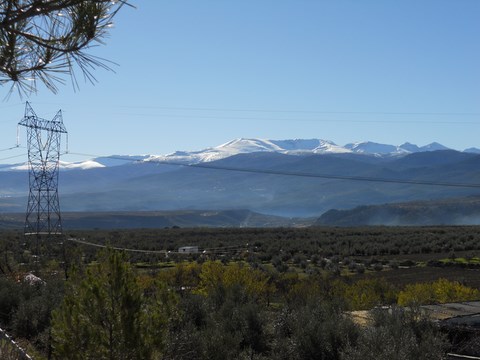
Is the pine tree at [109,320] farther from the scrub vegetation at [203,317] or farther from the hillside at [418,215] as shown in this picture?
the hillside at [418,215]

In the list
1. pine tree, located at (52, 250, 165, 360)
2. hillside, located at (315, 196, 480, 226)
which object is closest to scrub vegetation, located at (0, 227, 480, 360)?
pine tree, located at (52, 250, 165, 360)

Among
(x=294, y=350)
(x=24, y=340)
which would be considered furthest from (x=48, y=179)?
(x=294, y=350)

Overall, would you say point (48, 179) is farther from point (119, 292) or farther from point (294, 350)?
point (119, 292)

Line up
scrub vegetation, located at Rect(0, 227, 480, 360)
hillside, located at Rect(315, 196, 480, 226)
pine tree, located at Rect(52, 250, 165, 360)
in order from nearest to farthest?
pine tree, located at Rect(52, 250, 165, 360) < scrub vegetation, located at Rect(0, 227, 480, 360) < hillside, located at Rect(315, 196, 480, 226)

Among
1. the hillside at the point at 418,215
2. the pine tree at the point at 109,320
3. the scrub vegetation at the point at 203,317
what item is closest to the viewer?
the pine tree at the point at 109,320

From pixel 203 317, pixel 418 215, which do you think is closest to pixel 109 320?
pixel 203 317

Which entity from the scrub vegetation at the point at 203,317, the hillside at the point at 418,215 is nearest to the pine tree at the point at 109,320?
the scrub vegetation at the point at 203,317

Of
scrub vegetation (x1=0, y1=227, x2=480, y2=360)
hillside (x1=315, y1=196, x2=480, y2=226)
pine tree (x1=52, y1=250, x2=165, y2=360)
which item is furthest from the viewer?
hillside (x1=315, y1=196, x2=480, y2=226)

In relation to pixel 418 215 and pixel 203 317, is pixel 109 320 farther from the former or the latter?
pixel 418 215

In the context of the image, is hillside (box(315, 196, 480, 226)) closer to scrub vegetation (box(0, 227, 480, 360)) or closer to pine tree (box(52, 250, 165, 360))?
scrub vegetation (box(0, 227, 480, 360))

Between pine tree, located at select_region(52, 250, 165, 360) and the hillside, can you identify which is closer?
pine tree, located at select_region(52, 250, 165, 360)

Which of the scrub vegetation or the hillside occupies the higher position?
the scrub vegetation

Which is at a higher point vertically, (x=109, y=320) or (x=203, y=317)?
(x=109, y=320)

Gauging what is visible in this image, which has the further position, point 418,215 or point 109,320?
point 418,215
